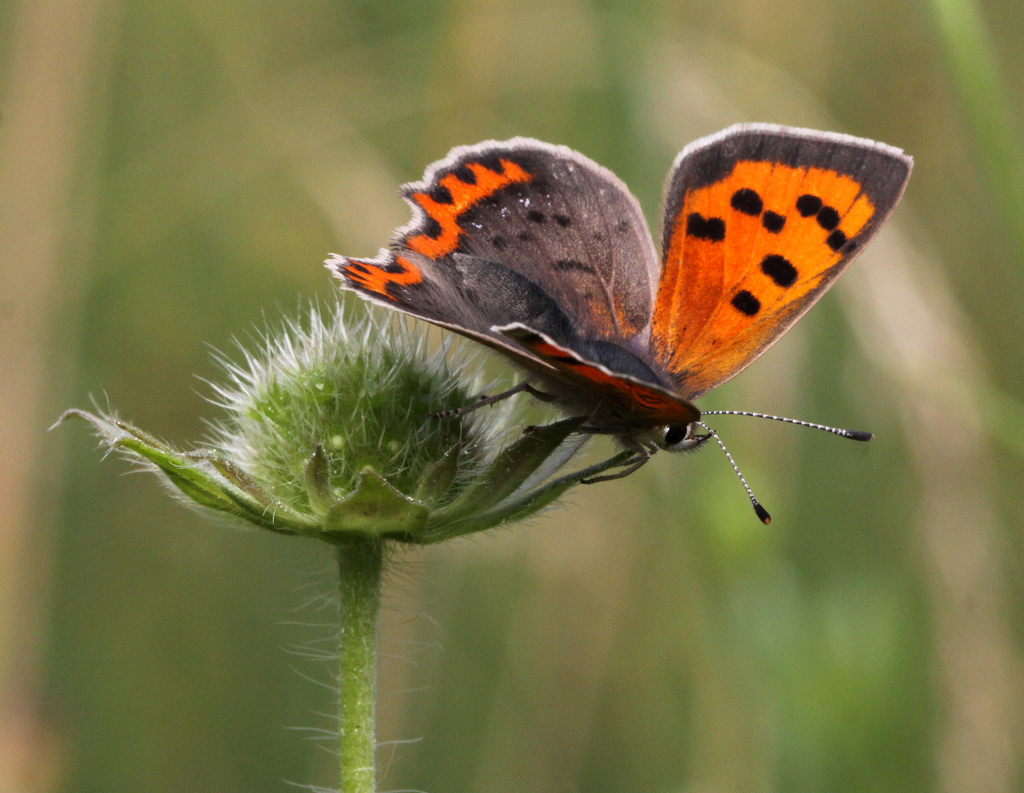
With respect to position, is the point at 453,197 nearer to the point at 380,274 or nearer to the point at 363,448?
the point at 380,274

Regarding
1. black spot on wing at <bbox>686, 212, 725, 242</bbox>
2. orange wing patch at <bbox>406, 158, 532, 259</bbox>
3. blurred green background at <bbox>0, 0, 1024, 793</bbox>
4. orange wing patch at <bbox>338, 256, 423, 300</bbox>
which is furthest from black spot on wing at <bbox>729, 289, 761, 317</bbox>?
blurred green background at <bbox>0, 0, 1024, 793</bbox>

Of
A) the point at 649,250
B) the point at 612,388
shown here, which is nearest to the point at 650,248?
the point at 649,250

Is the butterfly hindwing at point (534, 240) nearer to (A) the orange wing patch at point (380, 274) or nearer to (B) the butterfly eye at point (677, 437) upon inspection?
(A) the orange wing patch at point (380, 274)

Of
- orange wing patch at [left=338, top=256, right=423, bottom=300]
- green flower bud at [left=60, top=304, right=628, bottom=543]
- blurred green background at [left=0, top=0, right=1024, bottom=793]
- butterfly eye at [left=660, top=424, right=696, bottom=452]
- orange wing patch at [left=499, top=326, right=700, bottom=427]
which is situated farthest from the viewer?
blurred green background at [left=0, top=0, right=1024, bottom=793]

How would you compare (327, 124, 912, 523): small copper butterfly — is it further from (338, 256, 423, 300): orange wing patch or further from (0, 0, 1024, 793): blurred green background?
(0, 0, 1024, 793): blurred green background

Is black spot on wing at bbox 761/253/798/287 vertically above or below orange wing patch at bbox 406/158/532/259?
below

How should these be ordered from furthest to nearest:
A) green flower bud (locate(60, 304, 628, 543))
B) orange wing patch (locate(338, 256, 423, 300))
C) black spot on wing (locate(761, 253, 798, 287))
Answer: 1. black spot on wing (locate(761, 253, 798, 287))
2. green flower bud (locate(60, 304, 628, 543))
3. orange wing patch (locate(338, 256, 423, 300))

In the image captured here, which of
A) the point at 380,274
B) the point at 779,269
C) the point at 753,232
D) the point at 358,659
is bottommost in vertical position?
the point at 358,659

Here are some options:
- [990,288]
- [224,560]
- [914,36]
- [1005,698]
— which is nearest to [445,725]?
[224,560]
